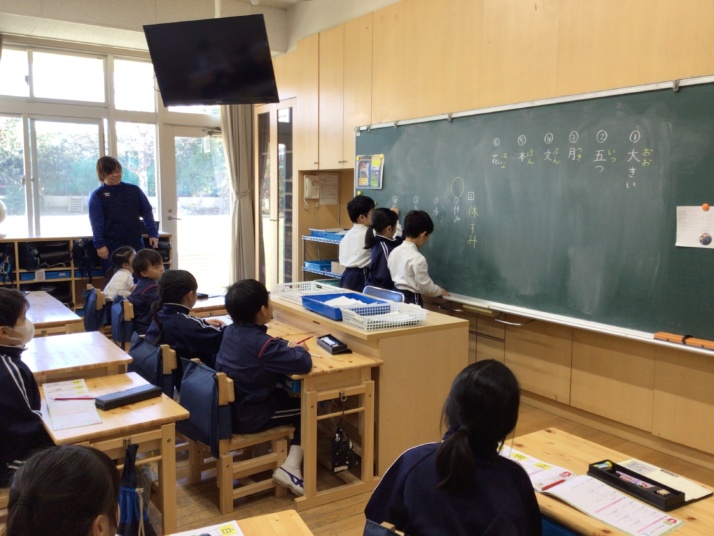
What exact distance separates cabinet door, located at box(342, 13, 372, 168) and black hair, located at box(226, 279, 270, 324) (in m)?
2.87

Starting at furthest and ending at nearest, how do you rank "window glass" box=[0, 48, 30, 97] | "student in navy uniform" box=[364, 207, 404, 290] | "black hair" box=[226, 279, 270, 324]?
"window glass" box=[0, 48, 30, 97]
"student in navy uniform" box=[364, 207, 404, 290]
"black hair" box=[226, 279, 270, 324]

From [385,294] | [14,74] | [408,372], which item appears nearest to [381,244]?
[385,294]

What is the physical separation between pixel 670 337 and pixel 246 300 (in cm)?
218

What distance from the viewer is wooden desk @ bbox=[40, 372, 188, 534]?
2000 mm

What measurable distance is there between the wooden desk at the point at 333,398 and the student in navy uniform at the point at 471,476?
1322mm

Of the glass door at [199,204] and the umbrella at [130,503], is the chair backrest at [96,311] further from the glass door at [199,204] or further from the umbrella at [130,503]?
the glass door at [199,204]

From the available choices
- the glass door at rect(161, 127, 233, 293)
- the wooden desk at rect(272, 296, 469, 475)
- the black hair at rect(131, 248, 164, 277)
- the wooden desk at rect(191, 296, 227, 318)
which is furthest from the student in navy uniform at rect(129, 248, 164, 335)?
the glass door at rect(161, 127, 233, 293)

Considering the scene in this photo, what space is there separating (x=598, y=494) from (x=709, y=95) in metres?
2.26

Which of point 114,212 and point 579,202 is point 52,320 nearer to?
point 114,212

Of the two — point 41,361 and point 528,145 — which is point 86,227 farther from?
point 528,145

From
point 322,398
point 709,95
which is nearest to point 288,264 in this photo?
point 322,398

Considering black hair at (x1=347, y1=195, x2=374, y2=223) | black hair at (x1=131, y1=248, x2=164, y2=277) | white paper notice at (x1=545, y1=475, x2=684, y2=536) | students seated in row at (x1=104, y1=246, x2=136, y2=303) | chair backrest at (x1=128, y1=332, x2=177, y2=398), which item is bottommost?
chair backrest at (x1=128, y1=332, x2=177, y2=398)

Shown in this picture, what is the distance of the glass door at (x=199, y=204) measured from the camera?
7184 mm

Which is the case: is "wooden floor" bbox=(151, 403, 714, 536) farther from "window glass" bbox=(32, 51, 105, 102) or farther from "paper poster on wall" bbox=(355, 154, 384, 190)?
"window glass" bbox=(32, 51, 105, 102)
